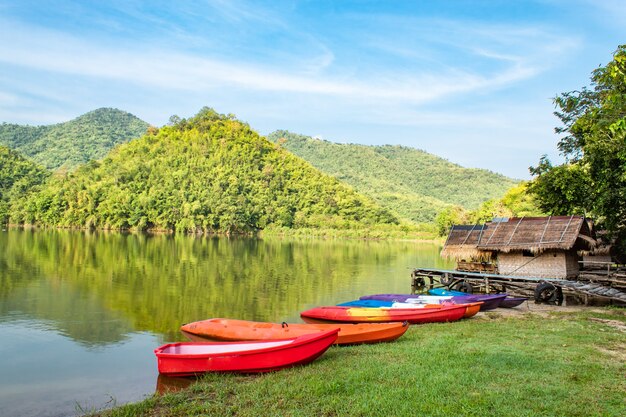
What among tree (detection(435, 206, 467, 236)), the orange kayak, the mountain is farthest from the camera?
the mountain

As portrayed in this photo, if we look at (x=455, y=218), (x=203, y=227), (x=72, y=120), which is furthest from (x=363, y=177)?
(x=72, y=120)

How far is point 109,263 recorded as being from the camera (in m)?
33.0

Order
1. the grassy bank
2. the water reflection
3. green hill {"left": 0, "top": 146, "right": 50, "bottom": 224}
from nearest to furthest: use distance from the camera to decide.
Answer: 1. the grassy bank
2. the water reflection
3. green hill {"left": 0, "top": 146, "right": 50, "bottom": 224}

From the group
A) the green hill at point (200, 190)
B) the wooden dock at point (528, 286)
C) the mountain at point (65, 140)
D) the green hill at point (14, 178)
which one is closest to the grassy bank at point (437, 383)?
the wooden dock at point (528, 286)

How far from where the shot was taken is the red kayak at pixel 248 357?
9.05 m

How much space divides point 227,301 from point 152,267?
42.6 ft

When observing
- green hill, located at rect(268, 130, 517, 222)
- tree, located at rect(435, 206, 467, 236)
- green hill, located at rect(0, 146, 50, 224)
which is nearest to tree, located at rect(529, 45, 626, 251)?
tree, located at rect(435, 206, 467, 236)

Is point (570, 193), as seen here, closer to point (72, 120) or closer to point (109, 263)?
point (109, 263)

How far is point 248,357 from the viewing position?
9055mm

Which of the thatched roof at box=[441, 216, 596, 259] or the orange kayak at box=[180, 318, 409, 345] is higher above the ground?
the thatched roof at box=[441, 216, 596, 259]

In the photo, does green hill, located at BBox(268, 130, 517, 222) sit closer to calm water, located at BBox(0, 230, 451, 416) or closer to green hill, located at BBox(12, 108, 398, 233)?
green hill, located at BBox(12, 108, 398, 233)

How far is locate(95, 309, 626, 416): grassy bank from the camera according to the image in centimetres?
668

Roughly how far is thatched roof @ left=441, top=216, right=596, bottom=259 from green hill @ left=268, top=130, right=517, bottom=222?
332 feet

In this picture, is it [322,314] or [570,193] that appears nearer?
[322,314]
